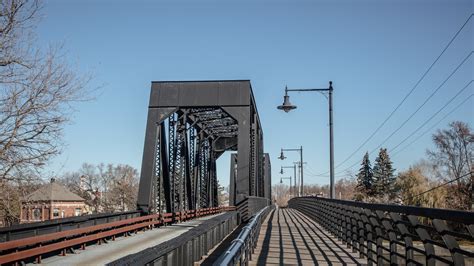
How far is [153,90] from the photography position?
854 inches

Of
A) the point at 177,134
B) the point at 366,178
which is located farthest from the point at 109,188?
the point at 177,134

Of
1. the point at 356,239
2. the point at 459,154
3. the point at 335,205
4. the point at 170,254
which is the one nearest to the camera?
the point at 170,254

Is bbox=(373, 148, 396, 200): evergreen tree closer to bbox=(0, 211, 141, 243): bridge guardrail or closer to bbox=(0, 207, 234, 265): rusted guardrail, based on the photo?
bbox=(0, 207, 234, 265): rusted guardrail

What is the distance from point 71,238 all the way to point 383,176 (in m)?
81.2

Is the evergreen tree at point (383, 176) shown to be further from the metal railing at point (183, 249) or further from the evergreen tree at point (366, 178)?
the metal railing at point (183, 249)

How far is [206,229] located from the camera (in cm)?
1077

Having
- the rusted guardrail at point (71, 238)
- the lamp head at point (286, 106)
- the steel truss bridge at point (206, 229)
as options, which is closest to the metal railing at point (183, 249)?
the steel truss bridge at point (206, 229)

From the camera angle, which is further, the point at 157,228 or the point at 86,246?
the point at 157,228

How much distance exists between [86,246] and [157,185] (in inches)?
251

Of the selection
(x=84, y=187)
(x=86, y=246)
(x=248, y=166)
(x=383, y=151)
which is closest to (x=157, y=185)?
(x=248, y=166)

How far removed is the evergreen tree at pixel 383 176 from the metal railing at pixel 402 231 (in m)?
76.0

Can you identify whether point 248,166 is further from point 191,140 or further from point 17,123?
point 17,123

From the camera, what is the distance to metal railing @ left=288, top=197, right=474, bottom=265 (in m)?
4.85

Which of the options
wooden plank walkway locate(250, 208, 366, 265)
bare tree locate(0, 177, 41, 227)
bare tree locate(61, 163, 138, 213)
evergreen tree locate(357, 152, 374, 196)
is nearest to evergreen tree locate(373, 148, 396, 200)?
evergreen tree locate(357, 152, 374, 196)
